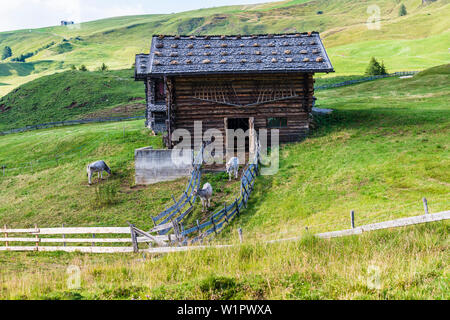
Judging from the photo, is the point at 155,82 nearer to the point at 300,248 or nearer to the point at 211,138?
the point at 211,138

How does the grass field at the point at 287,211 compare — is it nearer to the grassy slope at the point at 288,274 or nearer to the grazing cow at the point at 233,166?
the grassy slope at the point at 288,274

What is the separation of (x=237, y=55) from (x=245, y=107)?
3577 millimetres

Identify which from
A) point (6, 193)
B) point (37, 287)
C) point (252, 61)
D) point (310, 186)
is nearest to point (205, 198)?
point (310, 186)

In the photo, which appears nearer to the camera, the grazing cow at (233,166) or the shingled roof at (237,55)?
the grazing cow at (233,166)

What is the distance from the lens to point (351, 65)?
3664 inches

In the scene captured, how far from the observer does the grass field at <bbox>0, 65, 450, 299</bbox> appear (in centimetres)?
671

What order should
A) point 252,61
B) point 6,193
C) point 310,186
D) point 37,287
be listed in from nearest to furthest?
point 37,287 → point 310,186 → point 6,193 → point 252,61

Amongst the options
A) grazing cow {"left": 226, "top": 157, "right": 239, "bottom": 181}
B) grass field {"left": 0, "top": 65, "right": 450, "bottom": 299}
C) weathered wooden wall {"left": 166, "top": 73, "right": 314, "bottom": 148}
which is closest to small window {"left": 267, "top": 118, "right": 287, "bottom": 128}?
weathered wooden wall {"left": 166, "top": 73, "right": 314, "bottom": 148}

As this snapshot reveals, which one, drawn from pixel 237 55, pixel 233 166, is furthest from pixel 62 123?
pixel 233 166

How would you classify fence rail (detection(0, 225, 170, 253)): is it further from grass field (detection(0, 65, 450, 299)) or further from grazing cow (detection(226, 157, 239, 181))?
grazing cow (detection(226, 157, 239, 181))

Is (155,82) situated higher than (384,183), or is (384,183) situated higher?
(155,82)

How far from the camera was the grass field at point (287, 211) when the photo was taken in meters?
6.71

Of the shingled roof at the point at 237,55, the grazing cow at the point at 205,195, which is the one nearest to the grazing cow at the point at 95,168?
the shingled roof at the point at 237,55

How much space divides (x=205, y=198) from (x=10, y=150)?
26482 millimetres
